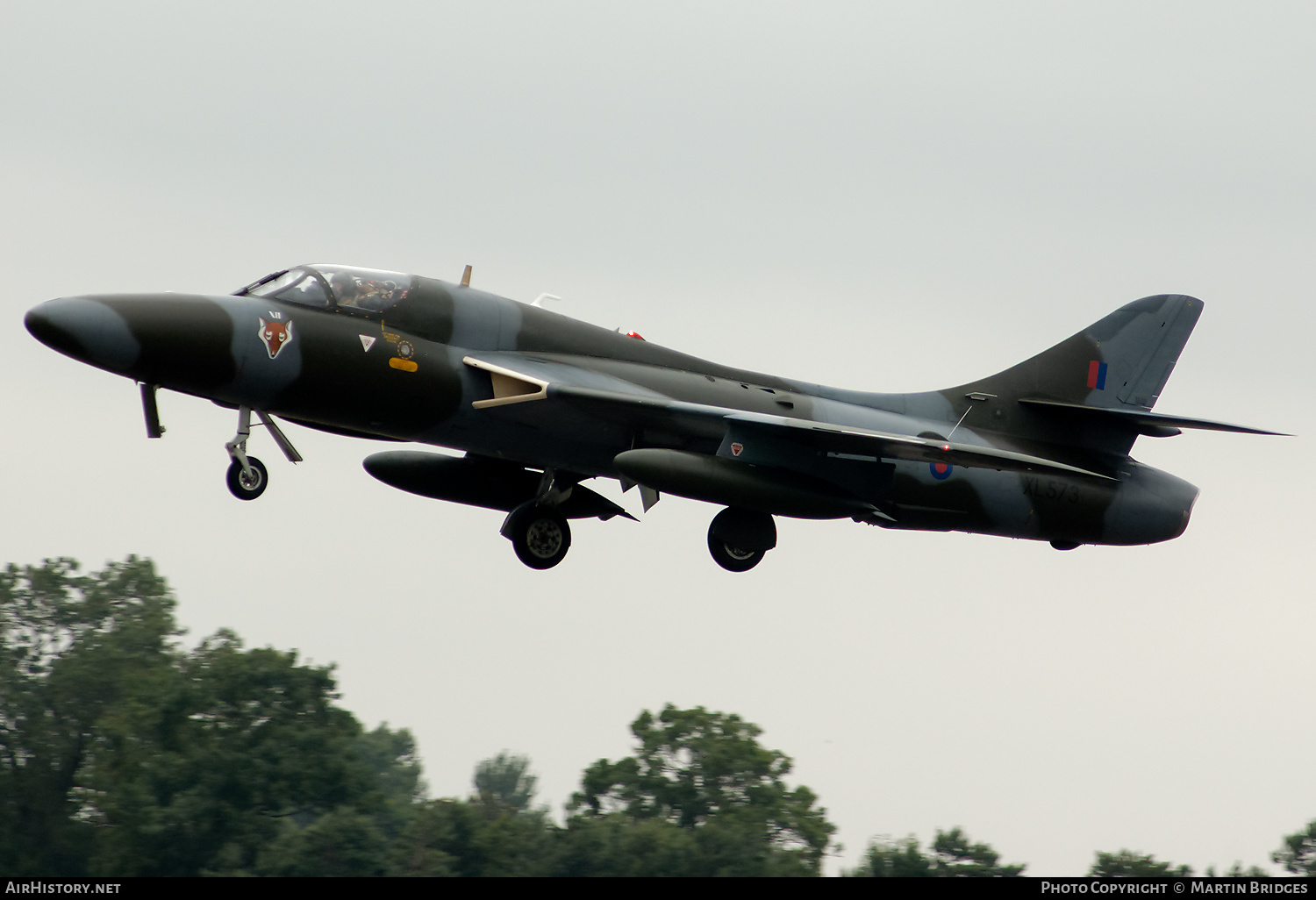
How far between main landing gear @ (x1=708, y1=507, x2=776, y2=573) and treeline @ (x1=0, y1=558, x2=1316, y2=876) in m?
37.2

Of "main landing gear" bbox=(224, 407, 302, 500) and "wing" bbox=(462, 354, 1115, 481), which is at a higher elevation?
"wing" bbox=(462, 354, 1115, 481)

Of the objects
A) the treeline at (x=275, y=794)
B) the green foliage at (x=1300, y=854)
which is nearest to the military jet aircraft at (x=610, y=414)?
the treeline at (x=275, y=794)

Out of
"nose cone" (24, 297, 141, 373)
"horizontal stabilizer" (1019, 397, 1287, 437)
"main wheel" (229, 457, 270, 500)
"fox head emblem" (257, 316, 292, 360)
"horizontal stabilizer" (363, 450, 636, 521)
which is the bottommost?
"main wheel" (229, 457, 270, 500)

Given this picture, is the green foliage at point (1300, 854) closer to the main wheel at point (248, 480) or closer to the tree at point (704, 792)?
the tree at point (704, 792)

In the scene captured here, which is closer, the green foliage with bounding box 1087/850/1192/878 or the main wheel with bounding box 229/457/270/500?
the main wheel with bounding box 229/457/270/500

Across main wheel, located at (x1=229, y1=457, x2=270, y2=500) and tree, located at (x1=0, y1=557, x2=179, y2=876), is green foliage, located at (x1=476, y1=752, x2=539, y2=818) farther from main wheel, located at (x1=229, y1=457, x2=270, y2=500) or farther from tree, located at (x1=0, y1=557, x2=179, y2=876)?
main wheel, located at (x1=229, y1=457, x2=270, y2=500)

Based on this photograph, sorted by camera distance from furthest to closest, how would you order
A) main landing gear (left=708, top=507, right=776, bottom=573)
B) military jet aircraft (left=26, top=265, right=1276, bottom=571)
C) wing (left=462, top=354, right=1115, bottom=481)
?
main landing gear (left=708, top=507, right=776, bottom=573) < wing (left=462, top=354, right=1115, bottom=481) < military jet aircraft (left=26, top=265, right=1276, bottom=571)

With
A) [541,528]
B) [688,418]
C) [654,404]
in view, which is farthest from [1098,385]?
[541,528]

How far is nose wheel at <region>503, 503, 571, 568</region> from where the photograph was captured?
20.2 m

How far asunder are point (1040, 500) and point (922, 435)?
176cm

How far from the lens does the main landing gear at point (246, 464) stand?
58.1ft

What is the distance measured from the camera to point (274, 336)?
17359mm

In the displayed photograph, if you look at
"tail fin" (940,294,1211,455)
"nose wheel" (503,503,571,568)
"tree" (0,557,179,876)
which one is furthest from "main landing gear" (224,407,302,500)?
"tree" (0,557,179,876)

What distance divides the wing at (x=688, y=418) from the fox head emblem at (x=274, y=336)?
6.78ft
